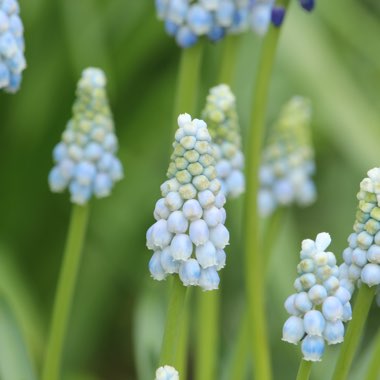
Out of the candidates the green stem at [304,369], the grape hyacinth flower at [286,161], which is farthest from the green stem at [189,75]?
the green stem at [304,369]

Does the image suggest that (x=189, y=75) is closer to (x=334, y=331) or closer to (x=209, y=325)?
(x=209, y=325)

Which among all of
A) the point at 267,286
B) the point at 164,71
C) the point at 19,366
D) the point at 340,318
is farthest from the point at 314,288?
the point at 164,71

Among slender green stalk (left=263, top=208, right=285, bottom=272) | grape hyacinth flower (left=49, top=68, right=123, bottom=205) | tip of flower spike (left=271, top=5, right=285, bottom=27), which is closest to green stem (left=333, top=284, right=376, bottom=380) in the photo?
tip of flower spike (left=271, top=5, right=285, bottom=27)

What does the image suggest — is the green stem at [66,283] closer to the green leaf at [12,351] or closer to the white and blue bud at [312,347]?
the green leaf at [12,351]

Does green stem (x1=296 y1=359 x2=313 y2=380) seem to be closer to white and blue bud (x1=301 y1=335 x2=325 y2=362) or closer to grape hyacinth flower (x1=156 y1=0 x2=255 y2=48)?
white and blue bud (x1=301 y1=335 x2=325 y2=362)

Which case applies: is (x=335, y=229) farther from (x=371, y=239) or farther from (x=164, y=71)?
(x=371, y=239)
